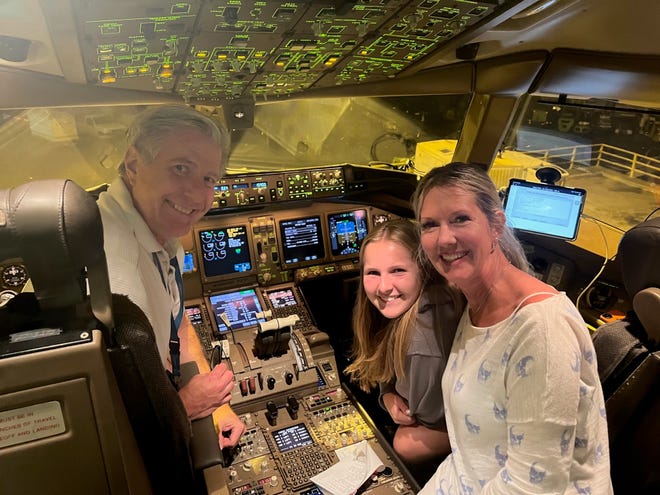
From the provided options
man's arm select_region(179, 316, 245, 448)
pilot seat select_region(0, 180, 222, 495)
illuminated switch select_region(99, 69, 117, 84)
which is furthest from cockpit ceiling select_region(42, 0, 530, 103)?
man's arm select_region(179, 316, 245, 448)

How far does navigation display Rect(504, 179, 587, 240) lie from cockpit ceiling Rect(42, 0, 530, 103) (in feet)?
3.31

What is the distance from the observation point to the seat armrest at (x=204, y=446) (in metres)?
Answer: 1.37

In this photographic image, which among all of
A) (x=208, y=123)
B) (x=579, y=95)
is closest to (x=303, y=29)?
(x=208, y=123)

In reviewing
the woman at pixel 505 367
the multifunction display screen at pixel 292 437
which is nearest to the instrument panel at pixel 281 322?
the multifunction display screen at pixel 292 437

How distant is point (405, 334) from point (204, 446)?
77 centimetres

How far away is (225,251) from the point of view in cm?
267

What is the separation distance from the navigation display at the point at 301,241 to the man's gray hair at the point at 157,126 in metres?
1.43

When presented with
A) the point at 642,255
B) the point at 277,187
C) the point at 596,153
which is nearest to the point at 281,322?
the point at 277,187

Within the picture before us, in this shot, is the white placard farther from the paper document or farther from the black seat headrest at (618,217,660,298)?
the black seat headrest at (618,217,660,298)

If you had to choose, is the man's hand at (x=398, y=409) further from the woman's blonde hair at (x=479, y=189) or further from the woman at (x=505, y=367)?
the woman's blonde hair at (x=479, y=189)

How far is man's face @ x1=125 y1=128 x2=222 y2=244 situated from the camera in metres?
1.30

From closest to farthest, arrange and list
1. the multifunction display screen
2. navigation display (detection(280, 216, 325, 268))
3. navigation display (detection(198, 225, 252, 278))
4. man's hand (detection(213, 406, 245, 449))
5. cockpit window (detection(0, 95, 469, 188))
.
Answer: man's hand (detection(213, 406, 245, 449)) < the multifunction display screen < navigation display (detection(198, 225, 252, 278)) < navigation display (detection(280, 216, 325, 268)) < cockpit window (detection(0, 95, 469, 188))

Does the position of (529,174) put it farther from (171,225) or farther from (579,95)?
(171,225)

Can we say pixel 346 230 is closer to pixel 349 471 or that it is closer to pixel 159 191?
pixel 349 471
